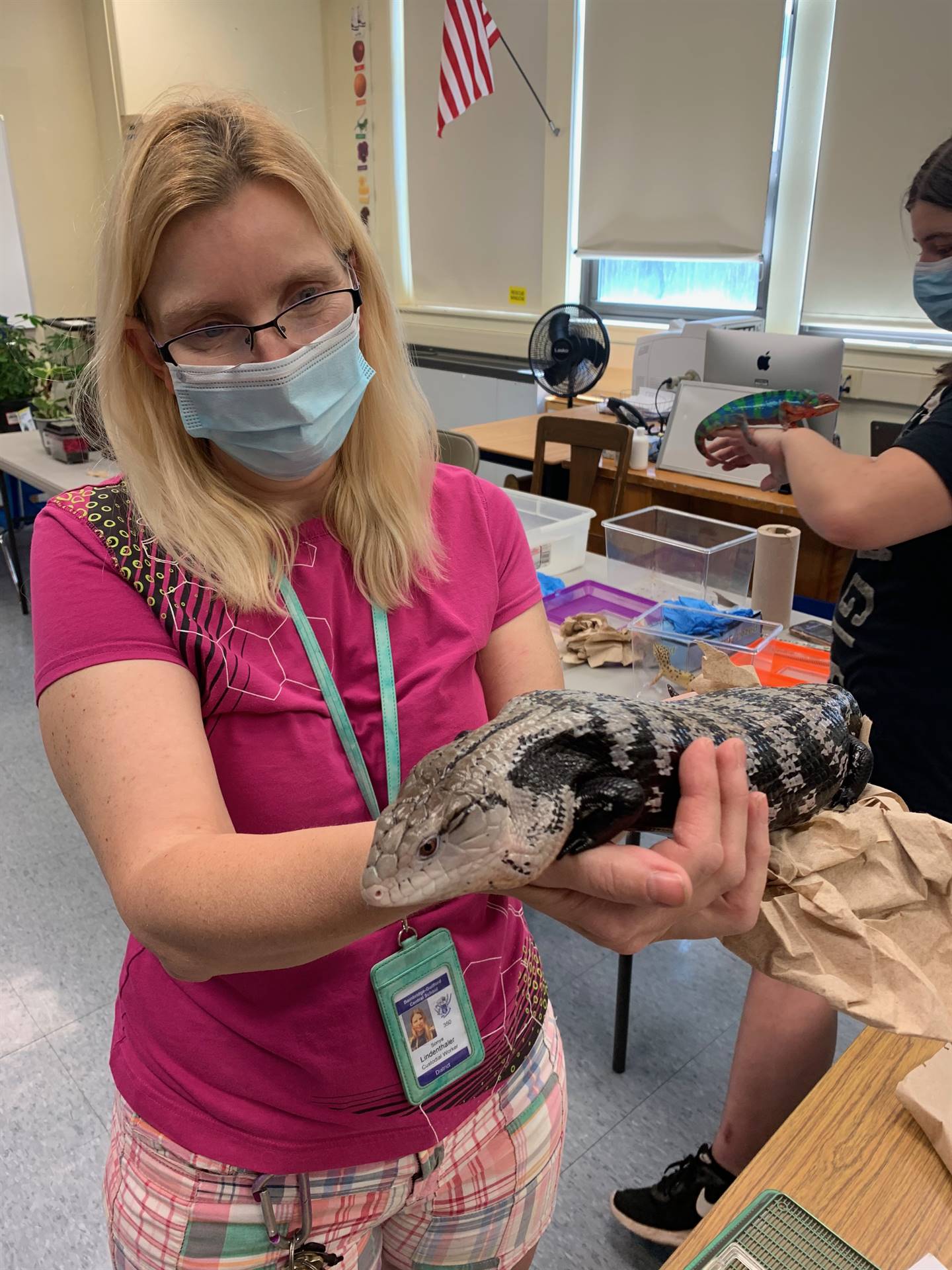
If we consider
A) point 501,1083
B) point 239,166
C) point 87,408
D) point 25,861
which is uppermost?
point 239,166

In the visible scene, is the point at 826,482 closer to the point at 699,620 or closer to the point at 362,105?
the point at 699,620

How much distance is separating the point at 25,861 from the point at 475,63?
6.83m

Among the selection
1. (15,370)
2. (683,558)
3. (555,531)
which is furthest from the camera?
(15,370)

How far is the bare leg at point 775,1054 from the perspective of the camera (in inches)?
66.1

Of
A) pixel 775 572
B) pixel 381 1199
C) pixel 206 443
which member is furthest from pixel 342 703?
pixel 775 572

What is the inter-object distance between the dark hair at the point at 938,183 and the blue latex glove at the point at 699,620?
718 millimetres

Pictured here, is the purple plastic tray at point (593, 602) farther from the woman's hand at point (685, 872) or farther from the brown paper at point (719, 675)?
the woman's hand at point (685, 872)

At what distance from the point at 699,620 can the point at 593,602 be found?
1.83 feet

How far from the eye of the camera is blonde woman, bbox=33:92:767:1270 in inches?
32.2

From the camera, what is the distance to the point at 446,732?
43.3 inches

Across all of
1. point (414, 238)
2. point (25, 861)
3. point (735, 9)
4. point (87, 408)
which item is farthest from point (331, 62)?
point (87, 408)

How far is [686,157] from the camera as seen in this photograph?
594cm

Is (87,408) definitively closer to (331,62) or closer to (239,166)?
(239,166)

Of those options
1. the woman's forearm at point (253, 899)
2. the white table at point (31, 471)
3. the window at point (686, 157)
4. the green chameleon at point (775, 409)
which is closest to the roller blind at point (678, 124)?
the window at point (686, 157)
